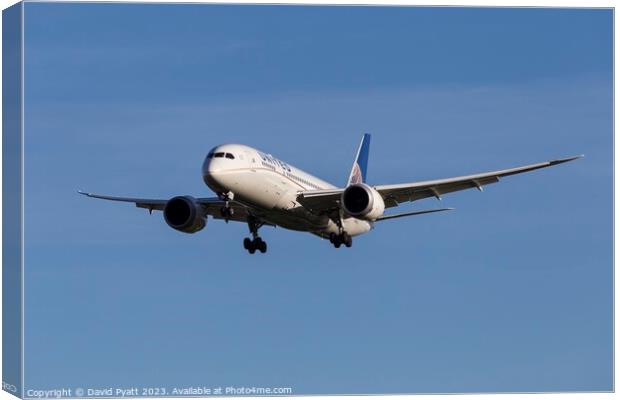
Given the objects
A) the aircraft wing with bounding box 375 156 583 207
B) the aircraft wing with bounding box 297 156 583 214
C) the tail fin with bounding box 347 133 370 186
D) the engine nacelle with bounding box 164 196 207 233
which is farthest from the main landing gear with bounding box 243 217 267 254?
the tail fin with bounding box 347 133 370 186

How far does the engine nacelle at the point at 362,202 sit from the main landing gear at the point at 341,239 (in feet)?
9.35

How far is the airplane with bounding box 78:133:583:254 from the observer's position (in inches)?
1401

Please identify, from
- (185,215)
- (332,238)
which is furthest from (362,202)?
(185,215)

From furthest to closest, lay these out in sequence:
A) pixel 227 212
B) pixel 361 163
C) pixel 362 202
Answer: pixel 361 163 < pixel 362 202 < pixel 227 212

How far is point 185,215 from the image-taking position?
131 ft

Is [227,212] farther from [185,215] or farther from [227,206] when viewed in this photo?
[185,215]

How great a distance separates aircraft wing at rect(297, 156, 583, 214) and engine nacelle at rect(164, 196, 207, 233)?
3.98 metres

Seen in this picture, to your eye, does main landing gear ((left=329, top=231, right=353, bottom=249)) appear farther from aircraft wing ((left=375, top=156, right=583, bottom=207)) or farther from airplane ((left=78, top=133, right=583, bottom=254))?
aircraft wing ((left=375, top=156, right=583, bottom=207))

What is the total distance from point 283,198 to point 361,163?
13787mm

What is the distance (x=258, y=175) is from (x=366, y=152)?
52.7ft

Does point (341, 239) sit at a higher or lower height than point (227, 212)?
lower

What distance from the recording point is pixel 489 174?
36.6 metres

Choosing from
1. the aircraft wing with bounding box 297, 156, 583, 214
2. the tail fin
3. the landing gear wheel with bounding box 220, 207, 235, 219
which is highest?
the tail fin

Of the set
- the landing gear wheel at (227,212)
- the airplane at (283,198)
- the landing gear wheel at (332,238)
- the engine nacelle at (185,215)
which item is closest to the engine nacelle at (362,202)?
the airplane at (283,198)
